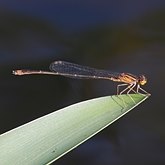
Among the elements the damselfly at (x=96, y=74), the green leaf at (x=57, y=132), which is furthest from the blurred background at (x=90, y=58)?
A: the green leaf at (x=57, y=132)

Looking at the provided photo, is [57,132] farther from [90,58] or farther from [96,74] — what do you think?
[90,58]

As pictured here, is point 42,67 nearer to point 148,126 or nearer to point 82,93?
point 82,93

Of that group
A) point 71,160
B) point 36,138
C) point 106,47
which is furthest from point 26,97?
point 36,138

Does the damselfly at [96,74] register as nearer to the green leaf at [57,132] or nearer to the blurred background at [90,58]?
the blurred background at [90,58]

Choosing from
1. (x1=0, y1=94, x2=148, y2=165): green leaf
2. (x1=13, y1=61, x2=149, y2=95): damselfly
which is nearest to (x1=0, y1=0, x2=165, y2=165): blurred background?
(x1=13, y1=61, x2=149, y2=95): damselfly

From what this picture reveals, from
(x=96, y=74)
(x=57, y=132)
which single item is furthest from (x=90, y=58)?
(x=57, y=132)

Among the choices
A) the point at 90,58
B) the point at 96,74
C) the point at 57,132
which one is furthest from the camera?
the point at 90,58

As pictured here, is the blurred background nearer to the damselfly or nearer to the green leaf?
the damselfly
